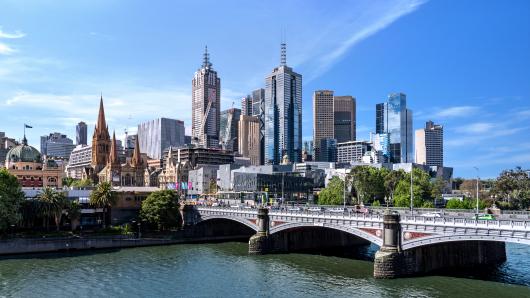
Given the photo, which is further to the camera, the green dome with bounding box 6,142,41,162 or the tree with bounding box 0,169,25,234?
the green dome with bounding box 6,142,41,162

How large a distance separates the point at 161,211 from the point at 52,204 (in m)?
23.6

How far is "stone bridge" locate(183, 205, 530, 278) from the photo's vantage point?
63.8 m

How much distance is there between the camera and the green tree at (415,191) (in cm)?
14362

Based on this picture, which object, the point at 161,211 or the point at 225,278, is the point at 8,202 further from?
the point at 225,278

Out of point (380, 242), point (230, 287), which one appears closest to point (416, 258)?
point (380, 242)

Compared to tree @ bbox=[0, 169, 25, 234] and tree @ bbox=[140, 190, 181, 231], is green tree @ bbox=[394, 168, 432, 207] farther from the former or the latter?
→ tree @ bbox=[0, 169, 25, 234]

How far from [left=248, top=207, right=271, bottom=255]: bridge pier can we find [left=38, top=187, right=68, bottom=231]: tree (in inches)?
1728

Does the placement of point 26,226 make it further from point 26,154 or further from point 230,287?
point 230,287

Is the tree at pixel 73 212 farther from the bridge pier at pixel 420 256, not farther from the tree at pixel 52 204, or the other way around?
the bridge pier at pixel 420 256

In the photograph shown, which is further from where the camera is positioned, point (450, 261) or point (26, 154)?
point (26, 154)

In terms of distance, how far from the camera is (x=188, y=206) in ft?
419

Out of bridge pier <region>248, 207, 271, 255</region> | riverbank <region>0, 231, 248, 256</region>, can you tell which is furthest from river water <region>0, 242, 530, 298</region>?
riverbank <region>0, 231, 248, 256</region>

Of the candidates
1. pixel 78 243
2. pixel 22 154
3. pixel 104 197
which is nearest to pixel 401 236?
pixel 78 243

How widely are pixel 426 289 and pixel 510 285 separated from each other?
12.0 metres
